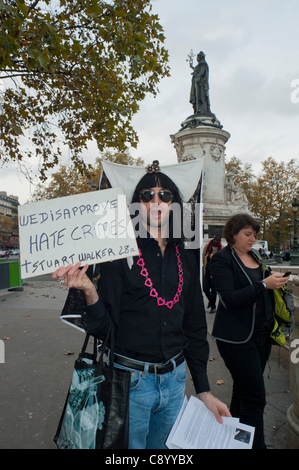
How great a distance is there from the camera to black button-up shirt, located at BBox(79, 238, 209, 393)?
1.61 meters

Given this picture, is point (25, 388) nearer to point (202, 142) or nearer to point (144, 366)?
point (144, 366)

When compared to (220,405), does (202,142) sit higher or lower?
higher

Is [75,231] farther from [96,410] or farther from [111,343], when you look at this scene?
[96,410]

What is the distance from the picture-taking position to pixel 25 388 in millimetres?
3811

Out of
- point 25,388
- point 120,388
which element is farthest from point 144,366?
point 25,388

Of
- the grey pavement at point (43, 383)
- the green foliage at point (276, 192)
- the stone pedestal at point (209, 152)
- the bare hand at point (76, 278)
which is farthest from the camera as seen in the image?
the green foliage at point (276, 192)

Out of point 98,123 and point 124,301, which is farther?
point 98,123

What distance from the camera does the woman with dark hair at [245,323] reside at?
2.55 m

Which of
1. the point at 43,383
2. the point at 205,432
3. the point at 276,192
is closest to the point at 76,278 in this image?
the point at 205,432

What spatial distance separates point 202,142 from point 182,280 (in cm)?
2260

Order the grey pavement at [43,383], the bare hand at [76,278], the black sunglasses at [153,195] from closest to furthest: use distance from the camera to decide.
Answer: the bare hand at [76,278] < the black sunglasses at [153,195] < the grey pavement at [43,383]

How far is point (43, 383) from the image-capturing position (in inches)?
156

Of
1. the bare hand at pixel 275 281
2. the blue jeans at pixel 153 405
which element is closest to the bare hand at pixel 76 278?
the blue jeans at pixel 153 405

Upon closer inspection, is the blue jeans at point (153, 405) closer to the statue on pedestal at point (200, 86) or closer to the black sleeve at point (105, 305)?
the black sleeve at point (105, 305)
